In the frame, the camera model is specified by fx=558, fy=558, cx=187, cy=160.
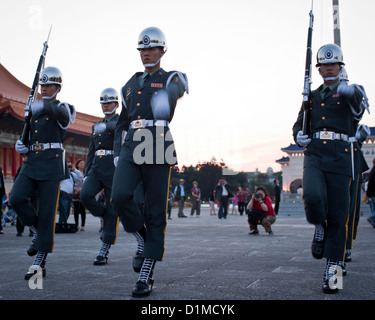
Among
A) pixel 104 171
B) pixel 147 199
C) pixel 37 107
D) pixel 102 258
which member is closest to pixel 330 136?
pixel 147 199

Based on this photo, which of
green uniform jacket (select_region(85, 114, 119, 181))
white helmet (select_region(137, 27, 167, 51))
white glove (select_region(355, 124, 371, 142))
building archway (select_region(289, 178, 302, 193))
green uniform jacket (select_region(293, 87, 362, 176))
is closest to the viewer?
white helmet (select_region(137, 27, 167, 51))

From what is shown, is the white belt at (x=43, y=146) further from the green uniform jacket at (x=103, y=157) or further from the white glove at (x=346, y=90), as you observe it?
the white glove at (x=346, y=90)

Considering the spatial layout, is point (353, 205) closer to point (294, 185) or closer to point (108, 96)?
point (108, 96)

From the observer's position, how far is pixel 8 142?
38.1 m

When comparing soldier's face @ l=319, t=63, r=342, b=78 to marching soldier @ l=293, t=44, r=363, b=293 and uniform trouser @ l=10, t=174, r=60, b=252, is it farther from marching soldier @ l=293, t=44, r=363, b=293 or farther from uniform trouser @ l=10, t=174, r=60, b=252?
uniform trouser @ l=10, t=174, r=60, b=252

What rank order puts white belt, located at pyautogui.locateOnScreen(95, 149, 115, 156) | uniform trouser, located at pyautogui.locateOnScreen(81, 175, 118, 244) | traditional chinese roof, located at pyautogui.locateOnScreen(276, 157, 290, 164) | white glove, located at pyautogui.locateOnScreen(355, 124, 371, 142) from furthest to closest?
traditional chinese roof, located at pyautogui.locateOnScreen(276, 157, 290, 164) < white belt, located at pyautogui.locateOnScreen(95, 149, 115, 156) < uniform trouser, located at pyautogui.locateOnScreen(81, 175, 118, 244) < white glove, located at pyautogui.locateOnScreen(355, 124, 371, 142)

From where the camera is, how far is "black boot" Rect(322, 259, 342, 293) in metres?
4.33

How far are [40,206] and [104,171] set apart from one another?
1.62 m

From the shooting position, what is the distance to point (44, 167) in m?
5.49

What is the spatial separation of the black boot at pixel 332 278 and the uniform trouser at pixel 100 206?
295cm

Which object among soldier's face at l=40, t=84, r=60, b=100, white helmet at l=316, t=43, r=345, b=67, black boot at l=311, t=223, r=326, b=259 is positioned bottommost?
black boot at l=311, t=223, r=326, b=259

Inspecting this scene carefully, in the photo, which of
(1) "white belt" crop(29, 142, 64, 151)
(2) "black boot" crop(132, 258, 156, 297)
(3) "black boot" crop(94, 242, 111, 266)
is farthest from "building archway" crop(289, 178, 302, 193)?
(2) "black boot" crop(132, 258, 156, 297)

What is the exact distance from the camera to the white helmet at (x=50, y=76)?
226 inches

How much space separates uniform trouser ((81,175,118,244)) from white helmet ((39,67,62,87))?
1.62 meters
